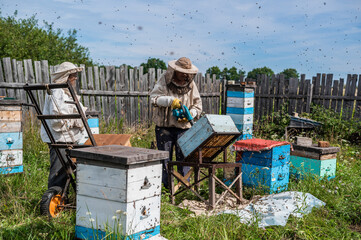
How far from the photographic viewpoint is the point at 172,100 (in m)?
4.57

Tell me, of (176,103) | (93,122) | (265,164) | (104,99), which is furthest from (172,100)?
(104,99)

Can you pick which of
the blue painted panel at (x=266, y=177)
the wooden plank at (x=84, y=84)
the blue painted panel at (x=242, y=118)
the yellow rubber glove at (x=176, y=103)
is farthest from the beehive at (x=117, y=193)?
the wooden plank at (x=84, y=84)

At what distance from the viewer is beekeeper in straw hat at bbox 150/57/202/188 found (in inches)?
182

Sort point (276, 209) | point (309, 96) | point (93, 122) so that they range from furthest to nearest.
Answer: point (309, 96)
point (93, 122)
point (276, 209)

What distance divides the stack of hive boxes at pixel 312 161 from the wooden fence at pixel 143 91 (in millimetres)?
4731

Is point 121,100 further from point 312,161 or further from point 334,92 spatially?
point 334,92

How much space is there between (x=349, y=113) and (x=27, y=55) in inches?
639

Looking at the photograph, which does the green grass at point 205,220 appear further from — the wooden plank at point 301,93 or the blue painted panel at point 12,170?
the wooden plank at point 301,93

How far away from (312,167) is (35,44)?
18584mm

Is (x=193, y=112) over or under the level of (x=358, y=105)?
over

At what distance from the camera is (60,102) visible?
3.72 metres

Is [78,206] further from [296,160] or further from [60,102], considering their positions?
[296,160]

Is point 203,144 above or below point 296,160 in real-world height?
above

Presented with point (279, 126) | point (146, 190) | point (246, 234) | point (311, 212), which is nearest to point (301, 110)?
point (279, 126)
